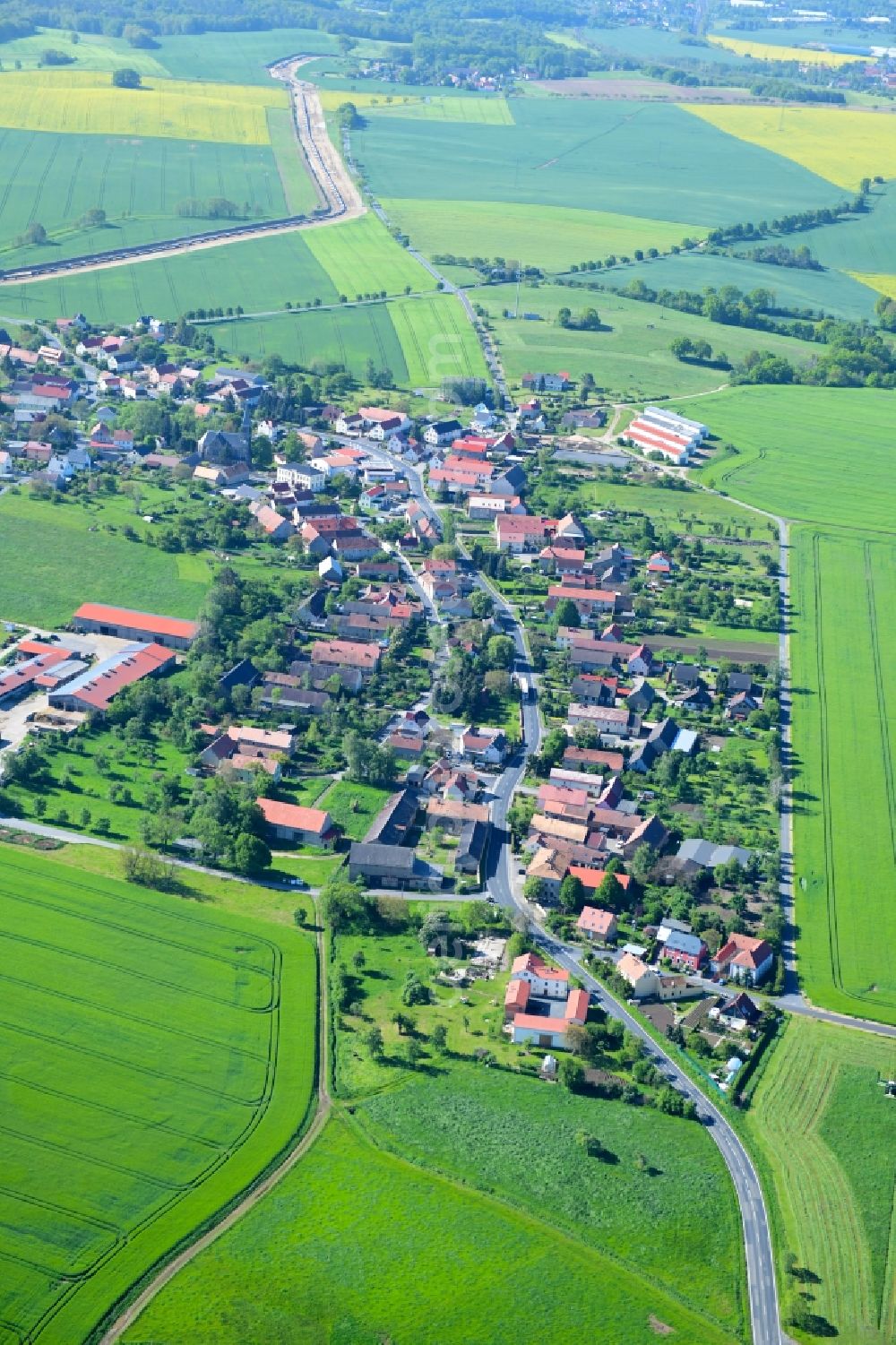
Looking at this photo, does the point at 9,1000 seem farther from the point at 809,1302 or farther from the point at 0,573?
the point at 0,573

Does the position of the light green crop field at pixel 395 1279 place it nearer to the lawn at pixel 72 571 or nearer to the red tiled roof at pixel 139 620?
the red tiled roof at pixel 139 620

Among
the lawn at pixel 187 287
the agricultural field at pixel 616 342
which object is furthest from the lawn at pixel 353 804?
the lawn at pixel 187 287

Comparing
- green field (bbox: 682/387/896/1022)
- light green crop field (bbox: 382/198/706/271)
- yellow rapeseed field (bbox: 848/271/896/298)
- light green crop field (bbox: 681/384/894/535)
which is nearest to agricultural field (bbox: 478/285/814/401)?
light green crop field (bbox: 681/384/894/535)

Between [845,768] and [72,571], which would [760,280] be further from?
[845,768]

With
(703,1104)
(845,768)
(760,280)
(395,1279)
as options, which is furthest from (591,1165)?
(760,280)

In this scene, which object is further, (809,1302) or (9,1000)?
(9,1000)

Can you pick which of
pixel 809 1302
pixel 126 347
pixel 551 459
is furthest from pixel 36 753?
pixel 126 347
